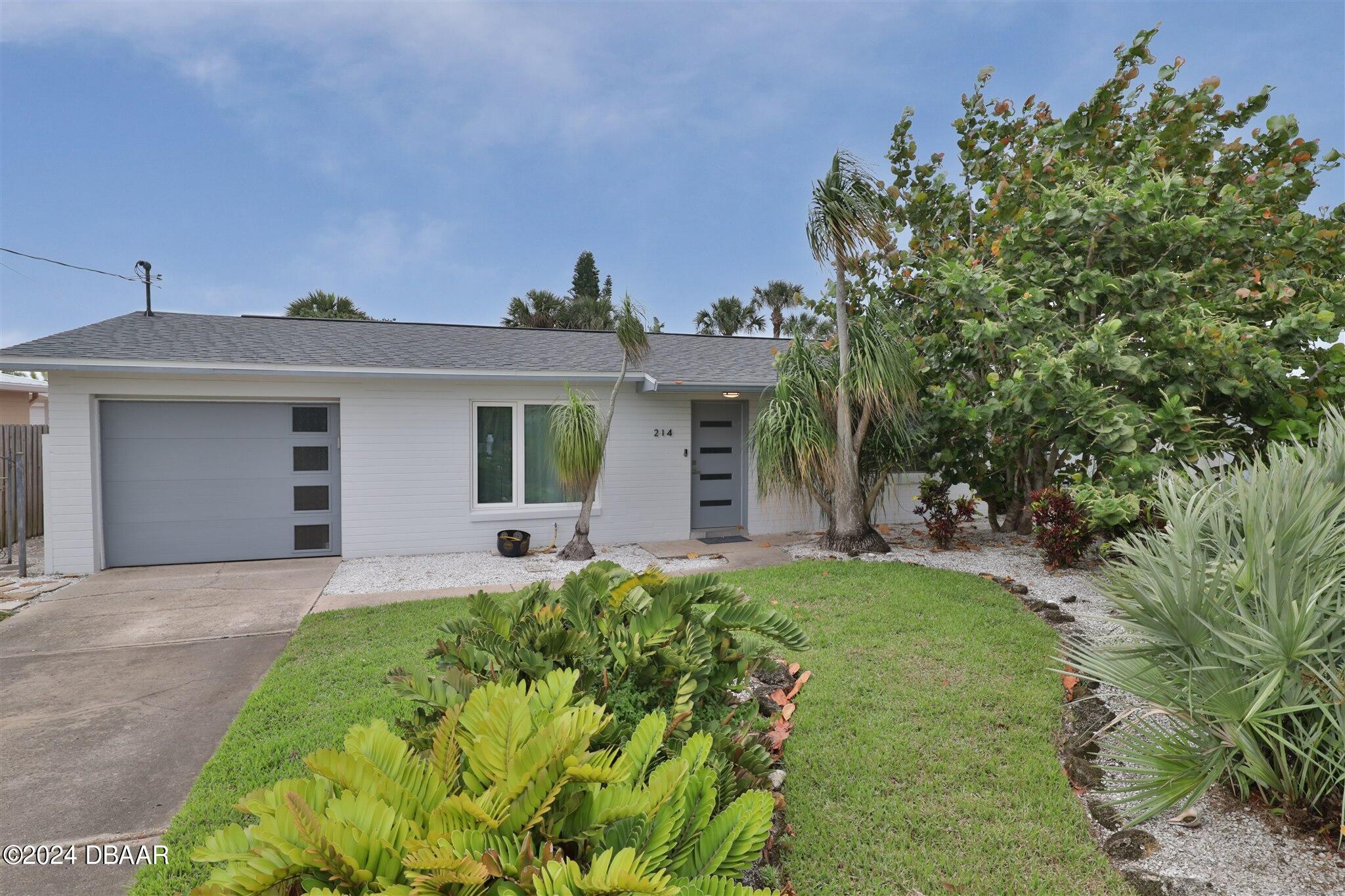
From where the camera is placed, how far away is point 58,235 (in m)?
13.9

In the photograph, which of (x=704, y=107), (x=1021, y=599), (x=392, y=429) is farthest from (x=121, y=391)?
(x=704, y=107)

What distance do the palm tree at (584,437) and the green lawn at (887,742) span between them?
267cm

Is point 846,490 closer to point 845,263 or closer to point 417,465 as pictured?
point 845,263

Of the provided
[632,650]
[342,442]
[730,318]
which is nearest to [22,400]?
[342,442]

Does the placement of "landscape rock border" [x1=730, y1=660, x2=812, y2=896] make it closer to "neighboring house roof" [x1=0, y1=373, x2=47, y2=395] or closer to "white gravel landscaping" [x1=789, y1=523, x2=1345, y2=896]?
"white gravel landscaping" [x1=789, y1=523, x2=1345, y2=896]

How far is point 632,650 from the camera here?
238 cm

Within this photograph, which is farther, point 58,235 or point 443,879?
point 58,235

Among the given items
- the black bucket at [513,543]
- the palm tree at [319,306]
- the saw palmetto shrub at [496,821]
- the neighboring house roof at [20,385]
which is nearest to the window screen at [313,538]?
the black bucket at [513,543]

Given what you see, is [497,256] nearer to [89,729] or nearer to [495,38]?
[495,38]

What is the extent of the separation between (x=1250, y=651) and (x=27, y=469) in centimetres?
1321

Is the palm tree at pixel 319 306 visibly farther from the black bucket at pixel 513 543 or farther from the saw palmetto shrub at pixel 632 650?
the saw palmetto shrub at pixel 632 650

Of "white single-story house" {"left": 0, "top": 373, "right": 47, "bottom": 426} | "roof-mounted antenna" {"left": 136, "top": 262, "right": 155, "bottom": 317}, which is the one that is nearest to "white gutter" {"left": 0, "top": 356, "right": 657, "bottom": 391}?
"roof-mounted antenna" {"left": 136, "top": 262, "right": 155, "bottom": 317}

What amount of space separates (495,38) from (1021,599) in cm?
1032

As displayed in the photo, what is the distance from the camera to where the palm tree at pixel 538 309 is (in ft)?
81.7
